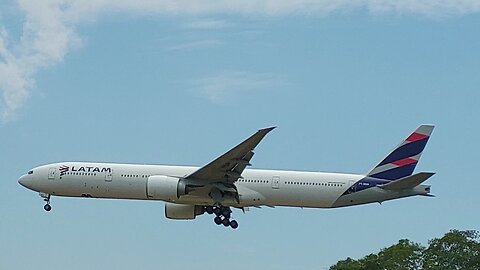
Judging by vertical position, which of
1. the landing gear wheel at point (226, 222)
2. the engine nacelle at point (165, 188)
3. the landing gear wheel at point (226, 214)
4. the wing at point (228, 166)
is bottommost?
the landing gear wheel at point (226, 222)

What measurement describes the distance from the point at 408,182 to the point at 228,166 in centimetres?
1009

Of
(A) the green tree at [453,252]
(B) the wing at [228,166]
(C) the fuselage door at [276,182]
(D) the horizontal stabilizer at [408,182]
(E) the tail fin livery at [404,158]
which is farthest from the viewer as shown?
(A) the green tree at [453,252]

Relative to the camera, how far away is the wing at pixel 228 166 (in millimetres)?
60031

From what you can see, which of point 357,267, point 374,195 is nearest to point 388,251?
point 357,267

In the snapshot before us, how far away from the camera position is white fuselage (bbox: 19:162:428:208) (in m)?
62.0

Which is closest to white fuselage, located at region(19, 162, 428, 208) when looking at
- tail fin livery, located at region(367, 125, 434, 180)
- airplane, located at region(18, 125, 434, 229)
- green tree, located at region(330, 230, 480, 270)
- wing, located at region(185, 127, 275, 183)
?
airplane, located at region(18, 125, 434, 229)

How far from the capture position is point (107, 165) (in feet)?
207

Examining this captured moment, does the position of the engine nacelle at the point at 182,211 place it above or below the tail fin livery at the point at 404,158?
below

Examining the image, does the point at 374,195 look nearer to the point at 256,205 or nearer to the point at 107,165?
the point at 256,205

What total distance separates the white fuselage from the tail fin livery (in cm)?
173

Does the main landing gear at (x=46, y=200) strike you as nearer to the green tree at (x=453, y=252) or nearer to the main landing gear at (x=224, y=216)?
the main landing gear at (x=224, y=216)

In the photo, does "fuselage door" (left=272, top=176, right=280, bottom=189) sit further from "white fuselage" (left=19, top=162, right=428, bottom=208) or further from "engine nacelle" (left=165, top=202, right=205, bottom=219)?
"engine nacelle" (left=165, top=202, right=205, bottom=219)

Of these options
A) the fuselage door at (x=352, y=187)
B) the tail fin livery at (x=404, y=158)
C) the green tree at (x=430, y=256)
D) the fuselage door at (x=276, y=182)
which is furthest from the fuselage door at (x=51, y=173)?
the green tree at (x=430, y=256)

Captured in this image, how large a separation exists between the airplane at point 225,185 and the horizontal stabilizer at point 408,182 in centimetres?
6
